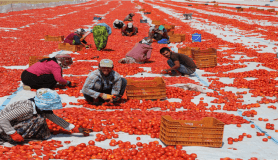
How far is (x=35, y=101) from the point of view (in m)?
4.11

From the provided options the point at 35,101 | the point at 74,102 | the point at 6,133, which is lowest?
the point at 74,102

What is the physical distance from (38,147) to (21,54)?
32.6 ft

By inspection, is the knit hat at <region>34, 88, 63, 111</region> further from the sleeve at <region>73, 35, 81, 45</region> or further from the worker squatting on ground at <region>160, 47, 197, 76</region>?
the sleeve at <region>73, 35, 81, 45</region>

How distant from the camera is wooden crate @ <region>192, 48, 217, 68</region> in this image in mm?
10898

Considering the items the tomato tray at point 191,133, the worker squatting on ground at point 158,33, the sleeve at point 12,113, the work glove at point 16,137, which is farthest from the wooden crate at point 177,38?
the work glove at point 16,137

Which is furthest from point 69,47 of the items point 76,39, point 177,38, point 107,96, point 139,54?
point 107,96

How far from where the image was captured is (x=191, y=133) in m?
4.45

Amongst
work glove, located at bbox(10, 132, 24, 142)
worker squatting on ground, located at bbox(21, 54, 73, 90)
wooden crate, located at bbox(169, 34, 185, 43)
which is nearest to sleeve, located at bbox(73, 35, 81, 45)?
worker squatting on ground, located at bbox(21, 54, 73, 90)

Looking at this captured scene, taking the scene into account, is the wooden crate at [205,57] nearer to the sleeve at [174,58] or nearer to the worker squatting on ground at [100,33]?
the sleeve at [174,58]

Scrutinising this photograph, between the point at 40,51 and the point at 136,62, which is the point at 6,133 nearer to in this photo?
the point at 136,62

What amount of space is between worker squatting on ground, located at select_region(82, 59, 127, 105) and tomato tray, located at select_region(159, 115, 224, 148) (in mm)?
2304

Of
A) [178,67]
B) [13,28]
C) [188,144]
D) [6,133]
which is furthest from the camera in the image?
[13,28]

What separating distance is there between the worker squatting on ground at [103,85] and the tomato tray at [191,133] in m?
2.30

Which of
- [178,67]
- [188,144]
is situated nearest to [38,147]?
[188,144]
